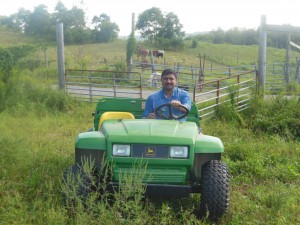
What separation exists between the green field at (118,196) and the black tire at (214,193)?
17cm

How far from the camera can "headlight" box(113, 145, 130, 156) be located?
396 cm

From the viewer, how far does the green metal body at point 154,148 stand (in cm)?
395

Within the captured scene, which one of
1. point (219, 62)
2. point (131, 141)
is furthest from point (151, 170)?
point (219, 62)

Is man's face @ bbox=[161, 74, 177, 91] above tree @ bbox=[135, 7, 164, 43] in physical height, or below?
below

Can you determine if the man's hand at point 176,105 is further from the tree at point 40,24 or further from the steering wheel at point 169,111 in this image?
the tree at point 40,24

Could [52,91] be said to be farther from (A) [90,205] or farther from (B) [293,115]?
(A) [90,205]

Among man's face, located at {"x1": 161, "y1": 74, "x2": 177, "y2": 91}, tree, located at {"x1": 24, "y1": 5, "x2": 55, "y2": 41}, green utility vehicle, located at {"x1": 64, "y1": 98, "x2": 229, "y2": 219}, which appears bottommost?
green utility vehicle, located at {"x1": 64, "y1": 98, "x2": 229, "y2": 219}

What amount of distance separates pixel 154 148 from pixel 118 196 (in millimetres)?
582

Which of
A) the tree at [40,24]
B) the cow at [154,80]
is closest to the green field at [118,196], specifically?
the cow at [154,80]

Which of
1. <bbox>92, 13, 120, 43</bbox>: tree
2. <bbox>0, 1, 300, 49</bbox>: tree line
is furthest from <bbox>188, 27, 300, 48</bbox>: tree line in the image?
<bbox>92, 13, 120, 43</bbox>: tree

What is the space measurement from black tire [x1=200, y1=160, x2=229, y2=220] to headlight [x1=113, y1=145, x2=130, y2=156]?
0.82 metres

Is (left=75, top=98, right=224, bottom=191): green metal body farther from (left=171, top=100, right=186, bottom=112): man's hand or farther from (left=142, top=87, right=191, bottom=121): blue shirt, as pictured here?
(left=142, top=87, right=191, bottom=121): blue shirt

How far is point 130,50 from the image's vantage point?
2336cm

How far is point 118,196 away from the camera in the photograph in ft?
12.0
